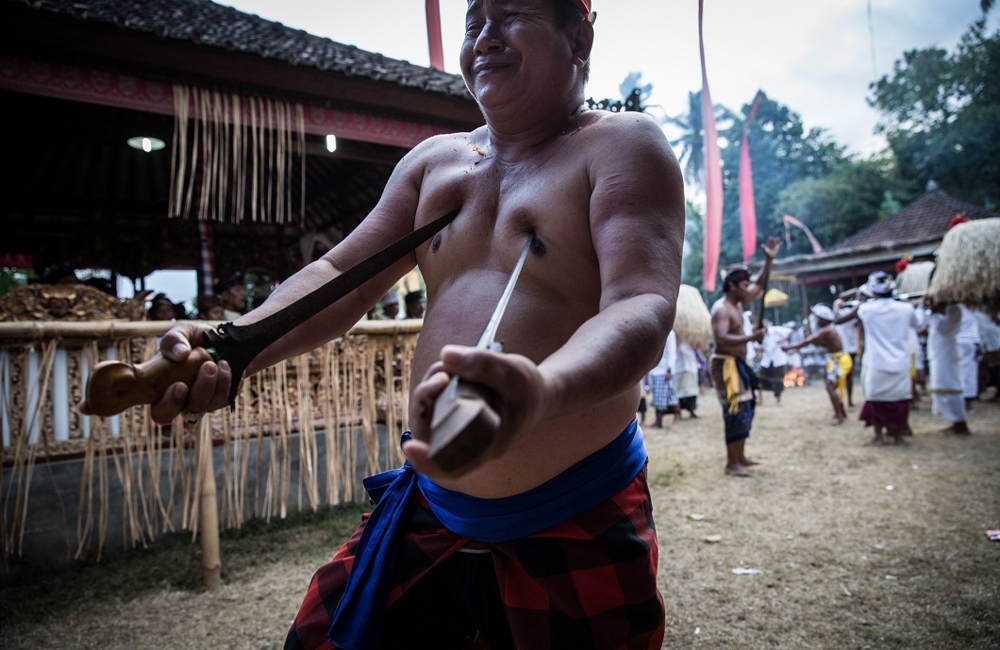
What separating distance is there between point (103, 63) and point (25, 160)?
390 cm

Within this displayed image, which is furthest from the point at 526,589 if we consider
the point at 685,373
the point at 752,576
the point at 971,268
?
the point at 685,373

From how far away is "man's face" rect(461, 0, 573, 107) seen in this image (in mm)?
1302

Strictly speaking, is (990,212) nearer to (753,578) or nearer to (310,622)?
(753,578)

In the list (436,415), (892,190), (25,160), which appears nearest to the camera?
(436,415)

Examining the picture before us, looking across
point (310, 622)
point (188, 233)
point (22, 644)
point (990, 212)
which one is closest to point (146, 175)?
point (188, 233)

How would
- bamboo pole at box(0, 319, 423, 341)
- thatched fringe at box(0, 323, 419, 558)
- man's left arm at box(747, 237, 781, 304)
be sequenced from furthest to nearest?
man's left arm at box(747, 237, 781, 304) → thatched fringe at box(0, 323, 419, 558) → bamboo pole at box(0, 319, 423, 341)

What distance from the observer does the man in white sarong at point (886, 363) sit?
23.2ft

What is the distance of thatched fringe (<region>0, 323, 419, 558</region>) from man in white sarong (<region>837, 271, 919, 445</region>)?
6.07 meters

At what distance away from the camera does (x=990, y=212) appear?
1830 cm

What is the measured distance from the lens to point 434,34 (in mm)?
4645

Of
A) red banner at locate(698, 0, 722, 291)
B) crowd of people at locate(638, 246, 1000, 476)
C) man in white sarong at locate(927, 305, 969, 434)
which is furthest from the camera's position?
red banner at locate(698, 0, 722, 291)

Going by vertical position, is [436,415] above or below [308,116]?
below

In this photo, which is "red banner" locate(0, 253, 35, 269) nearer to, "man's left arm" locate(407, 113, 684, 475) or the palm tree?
"man's left arm" locate(407, 113, 684, 475)

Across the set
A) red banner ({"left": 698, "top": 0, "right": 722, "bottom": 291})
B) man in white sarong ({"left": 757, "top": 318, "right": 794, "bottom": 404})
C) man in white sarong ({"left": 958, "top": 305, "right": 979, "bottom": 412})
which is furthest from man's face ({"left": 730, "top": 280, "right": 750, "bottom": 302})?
man in white sarong ({"left": 757, "top": 318, "right": 794, "bottom": 404})
